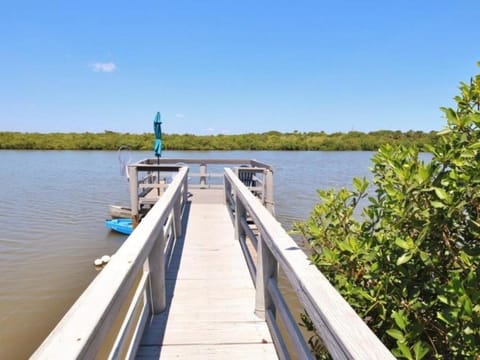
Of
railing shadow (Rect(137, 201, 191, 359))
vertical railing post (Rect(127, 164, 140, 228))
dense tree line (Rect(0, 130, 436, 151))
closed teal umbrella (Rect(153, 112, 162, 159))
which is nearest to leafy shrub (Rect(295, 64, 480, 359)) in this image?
railing shadow (Rect(137, 201, 191, 359))

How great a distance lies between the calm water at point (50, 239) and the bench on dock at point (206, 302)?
143 centimetres

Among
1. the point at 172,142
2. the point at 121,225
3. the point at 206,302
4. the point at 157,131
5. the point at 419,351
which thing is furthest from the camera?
the point at 172,142

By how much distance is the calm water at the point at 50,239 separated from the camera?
15.9ft

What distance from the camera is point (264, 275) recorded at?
2.25 m

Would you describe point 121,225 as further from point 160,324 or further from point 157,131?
point 160,324

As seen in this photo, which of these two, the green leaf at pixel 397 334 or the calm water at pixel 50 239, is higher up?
the green leaf at pixel 397 334

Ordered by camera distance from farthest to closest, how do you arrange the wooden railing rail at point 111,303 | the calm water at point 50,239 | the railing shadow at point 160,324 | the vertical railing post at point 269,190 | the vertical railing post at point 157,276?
1. the vertical railing post at point 269,190
2. the calm water at point 50,239
3. the vertical railing post at point 157,276
4. the railing shadow at point 160,324
5. the wooden railing rail at point 111,303

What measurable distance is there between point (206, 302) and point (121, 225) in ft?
21.6

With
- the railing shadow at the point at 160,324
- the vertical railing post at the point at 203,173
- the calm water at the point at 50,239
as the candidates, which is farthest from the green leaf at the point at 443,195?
the vertical railing post at the point at 203,173

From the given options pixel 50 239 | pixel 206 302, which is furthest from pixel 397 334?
pixel 50 239

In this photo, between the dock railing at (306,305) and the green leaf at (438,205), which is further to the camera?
the green leaf at (438,205)

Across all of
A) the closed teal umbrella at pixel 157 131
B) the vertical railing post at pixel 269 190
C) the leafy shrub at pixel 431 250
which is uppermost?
the closed teal umbrella at pixel 157 131

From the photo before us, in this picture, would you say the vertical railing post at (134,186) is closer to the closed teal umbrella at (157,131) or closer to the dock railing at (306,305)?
the closed teal umbrella at (157,131)

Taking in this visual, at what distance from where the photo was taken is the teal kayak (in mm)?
8570
